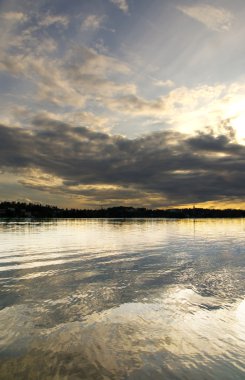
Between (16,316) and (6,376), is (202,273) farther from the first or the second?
(6,376)

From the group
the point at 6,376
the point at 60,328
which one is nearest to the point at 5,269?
the point at 60,328

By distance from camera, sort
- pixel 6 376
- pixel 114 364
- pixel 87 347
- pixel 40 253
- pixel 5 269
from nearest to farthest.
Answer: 1. pixel 6 376
2. pixel 114 364
3. pixel 87 347
4. pixel 5 269
5. pixel 40 253

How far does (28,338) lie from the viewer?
38.0 feet

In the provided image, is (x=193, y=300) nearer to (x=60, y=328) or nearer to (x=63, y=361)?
(x=60, y=328)

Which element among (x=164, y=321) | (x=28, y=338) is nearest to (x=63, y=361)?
(x=28, y=338)

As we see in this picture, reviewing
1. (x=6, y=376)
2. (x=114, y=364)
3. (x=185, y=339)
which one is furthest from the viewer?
(x=185, y=339)

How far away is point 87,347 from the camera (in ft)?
36.0

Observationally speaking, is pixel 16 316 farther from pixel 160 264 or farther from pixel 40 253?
pixel 40 253

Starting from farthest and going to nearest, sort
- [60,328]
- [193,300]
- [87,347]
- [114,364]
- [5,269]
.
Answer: [5,269] → [193,300] → [60,328] → [87,347] → [114,364]

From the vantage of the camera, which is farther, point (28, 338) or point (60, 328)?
point (60, 328)

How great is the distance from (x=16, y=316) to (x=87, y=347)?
4696 mm

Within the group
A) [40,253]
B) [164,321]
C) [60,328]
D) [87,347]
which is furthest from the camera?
[40,253]

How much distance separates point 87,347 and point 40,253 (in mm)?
25649

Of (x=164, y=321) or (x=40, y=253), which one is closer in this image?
(x=164, y=321)
